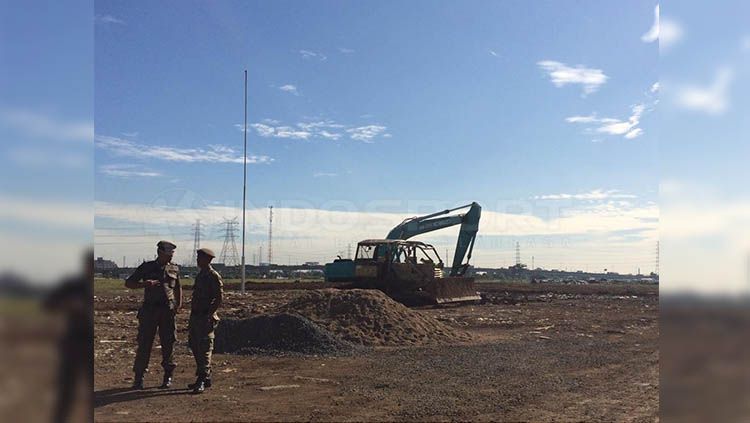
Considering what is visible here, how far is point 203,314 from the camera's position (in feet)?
25.9

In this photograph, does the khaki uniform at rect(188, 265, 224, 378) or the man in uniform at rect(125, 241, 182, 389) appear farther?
the khaki uniform at rect(188, 265, 224, 378)

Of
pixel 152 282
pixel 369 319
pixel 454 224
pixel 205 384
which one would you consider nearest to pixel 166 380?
pixel 205 384

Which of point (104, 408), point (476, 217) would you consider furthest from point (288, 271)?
point (104, 408)

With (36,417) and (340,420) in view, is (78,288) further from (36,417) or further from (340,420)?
(340,420)

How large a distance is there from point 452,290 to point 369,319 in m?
13.6

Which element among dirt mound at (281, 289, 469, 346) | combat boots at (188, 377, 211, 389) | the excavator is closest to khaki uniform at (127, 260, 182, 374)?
combat boots at (188, 377, 211, 389)

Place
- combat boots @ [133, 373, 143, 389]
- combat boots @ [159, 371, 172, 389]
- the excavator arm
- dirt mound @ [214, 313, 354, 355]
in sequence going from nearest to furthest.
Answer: combat boots @ [133, 373, 143, 389] < combat boots @ [159, 371, 172, 389] < dirt mound @ [214, 313, 354, 355] < the excavator arm

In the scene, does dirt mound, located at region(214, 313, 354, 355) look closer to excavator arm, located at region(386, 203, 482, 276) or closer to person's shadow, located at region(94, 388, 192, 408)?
person's shadow, located at region(94, 388, 192, 408)

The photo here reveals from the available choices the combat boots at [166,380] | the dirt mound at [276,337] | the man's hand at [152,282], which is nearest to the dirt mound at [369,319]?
the dirt mound at [276,337]

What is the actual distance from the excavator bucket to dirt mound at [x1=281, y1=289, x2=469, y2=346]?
10.5m

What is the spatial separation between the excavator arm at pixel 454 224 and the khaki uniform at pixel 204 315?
81.6 feet

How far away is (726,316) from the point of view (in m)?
2.60

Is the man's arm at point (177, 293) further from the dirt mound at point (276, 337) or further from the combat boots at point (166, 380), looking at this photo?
the dirt mound at point (276, 337)

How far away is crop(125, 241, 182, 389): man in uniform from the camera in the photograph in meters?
7.62
